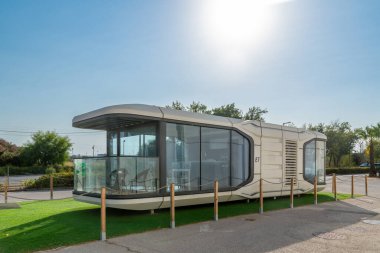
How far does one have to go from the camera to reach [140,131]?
12016 mm

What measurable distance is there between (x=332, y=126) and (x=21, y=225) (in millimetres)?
59316

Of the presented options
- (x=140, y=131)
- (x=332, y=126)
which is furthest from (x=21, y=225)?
(x=332, y=126)

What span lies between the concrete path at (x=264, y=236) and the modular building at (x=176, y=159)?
1818 mm

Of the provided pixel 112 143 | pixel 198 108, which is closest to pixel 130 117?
pixel 112 143

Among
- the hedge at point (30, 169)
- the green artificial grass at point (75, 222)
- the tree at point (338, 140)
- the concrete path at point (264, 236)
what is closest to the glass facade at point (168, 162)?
the green artificial grass at point (75, 222)

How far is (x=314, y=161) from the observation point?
18328mm

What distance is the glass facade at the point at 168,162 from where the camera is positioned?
10.8m

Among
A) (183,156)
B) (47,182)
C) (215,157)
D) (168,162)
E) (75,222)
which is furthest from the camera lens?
(47,182)

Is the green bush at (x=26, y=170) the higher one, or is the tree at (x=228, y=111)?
the tree at (x=228, y=111)

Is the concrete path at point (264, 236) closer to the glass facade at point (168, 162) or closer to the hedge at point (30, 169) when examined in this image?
the glass facade at point (168, 162)

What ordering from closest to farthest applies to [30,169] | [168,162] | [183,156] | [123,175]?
[123,175] < [168,162] < [183,156] < [30,169]

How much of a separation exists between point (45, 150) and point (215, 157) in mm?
36802

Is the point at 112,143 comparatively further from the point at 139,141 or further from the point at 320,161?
the point at 320,161

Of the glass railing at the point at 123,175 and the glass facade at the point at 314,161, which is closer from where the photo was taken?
the glass railing at the point at 123,175
